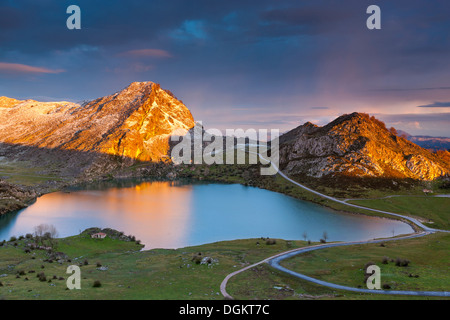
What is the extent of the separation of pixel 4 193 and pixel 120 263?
101785 mm

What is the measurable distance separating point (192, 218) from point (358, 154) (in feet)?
344

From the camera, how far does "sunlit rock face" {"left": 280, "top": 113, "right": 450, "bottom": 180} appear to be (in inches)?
5610

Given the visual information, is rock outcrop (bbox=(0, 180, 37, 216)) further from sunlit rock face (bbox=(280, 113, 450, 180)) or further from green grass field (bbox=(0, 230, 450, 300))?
sunlit rock face (bbox=(280, 113, 450, 180))

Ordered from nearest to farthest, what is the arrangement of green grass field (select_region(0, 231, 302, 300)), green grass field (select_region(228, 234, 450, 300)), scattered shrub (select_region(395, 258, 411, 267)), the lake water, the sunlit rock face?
green grass field (select_region(0, 231, 302, 300))
green grass field (select_region(228, 234, 450, 300))
scattered shrub (select_region(395, 258, 411, 267))
the lake water
the sunlit rock face

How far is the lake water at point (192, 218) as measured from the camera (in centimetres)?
7581

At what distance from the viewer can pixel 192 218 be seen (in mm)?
92875

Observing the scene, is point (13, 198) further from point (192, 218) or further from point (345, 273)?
point (345, 273)

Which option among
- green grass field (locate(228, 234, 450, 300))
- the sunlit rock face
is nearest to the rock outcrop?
green grass field (locate(228, 234, 450, 300))

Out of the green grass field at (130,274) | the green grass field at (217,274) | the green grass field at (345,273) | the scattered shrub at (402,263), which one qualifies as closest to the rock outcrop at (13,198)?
the green grass field at (130,274)

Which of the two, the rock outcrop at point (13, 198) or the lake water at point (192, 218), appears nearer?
the lake water at point (192, 218)

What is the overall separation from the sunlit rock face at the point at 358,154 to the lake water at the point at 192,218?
3808cm

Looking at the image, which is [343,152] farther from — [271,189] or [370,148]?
[271,189]

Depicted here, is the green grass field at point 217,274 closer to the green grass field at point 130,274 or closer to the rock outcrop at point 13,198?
the green grass field at point 130,274

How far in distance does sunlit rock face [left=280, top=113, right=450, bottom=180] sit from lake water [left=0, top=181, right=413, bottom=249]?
38083 millimetres
